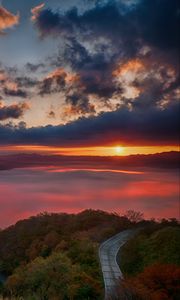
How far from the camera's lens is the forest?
28.7 metres

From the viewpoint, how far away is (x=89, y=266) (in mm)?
39500

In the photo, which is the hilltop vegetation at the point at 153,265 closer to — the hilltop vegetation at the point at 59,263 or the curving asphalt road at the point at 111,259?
the curving asphalt road at the point at 111,259

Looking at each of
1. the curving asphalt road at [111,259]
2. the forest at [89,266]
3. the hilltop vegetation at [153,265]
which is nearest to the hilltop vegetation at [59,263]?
the forest at [89,266]

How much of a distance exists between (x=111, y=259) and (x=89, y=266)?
4.92 metres

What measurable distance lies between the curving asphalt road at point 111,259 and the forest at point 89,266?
709 millimetres

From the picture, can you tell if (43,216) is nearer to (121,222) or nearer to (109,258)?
(121,222)

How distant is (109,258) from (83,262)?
3656mm

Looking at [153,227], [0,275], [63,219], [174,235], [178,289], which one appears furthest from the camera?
[63,219]

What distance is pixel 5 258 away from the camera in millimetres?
76812

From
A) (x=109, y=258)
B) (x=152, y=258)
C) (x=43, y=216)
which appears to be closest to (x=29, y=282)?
(x=109, y=258)

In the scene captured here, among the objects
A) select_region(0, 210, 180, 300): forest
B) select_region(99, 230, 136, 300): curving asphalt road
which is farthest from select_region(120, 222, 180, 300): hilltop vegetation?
select_region(99, 230, 136, 300): curving asphalt road

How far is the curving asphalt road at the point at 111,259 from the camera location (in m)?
32.6

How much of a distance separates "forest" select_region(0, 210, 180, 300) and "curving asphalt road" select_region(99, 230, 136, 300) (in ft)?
2.33

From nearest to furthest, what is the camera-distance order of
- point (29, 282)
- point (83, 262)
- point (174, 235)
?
point (29, 282) < point (83, 262) < point (174, 235)
